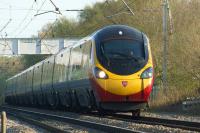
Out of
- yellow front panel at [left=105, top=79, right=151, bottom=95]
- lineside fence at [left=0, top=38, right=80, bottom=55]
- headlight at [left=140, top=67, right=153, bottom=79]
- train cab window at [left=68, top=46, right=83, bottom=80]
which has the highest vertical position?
lineside fence at [left=0, top=38, right=80, bottom=55]

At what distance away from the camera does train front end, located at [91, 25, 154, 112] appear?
785 inches

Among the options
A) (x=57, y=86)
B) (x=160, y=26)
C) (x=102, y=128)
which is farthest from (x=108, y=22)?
(x=102, y=128)

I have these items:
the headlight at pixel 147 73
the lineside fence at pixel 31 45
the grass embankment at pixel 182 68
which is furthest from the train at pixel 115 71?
the lineside fence at pixel 31 45

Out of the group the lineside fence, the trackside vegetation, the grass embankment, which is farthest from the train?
the lineside fence

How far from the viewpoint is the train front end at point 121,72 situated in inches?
785

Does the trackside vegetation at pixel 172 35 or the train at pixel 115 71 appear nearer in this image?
the train at pixel 115 71

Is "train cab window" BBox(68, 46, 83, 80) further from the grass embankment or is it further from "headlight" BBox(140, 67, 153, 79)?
the grass embankment

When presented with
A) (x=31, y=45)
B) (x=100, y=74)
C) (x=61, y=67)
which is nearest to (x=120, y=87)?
(x=100, y=74)

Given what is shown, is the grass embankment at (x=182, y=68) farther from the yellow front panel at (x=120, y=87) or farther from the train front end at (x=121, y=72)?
the yellow front panel at (x=120, y=87)

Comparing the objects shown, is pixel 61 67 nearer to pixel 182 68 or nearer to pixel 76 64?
pixel 76 64

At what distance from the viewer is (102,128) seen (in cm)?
1627

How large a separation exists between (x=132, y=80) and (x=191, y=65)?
58.1 ft

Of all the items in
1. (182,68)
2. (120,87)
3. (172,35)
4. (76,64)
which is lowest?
(120,87)

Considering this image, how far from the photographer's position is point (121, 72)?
20.0 metres
